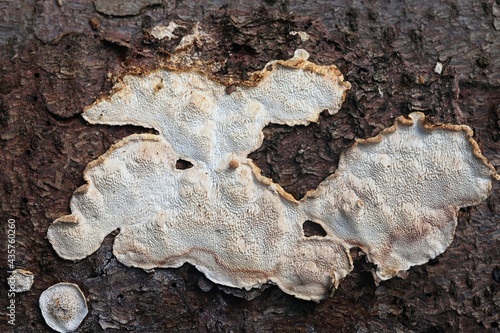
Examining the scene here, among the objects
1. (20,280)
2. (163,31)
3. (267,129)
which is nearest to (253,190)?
(267,129)

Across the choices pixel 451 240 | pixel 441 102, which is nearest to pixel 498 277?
pixel 451 240

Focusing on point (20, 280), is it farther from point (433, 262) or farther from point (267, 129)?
point (433, 262)

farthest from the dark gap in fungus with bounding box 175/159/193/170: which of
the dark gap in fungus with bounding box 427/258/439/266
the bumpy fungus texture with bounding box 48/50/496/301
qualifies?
the dark gap in fungus with bounding box 427/258/439/266

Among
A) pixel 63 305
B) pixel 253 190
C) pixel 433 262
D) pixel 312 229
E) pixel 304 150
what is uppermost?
pixel 304 150

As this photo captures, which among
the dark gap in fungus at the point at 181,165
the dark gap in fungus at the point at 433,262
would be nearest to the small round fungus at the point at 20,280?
the dark gap in fungus at the point at 181,165

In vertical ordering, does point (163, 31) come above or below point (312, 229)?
above

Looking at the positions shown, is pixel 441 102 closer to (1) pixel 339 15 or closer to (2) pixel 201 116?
(1) pixel 339 15
